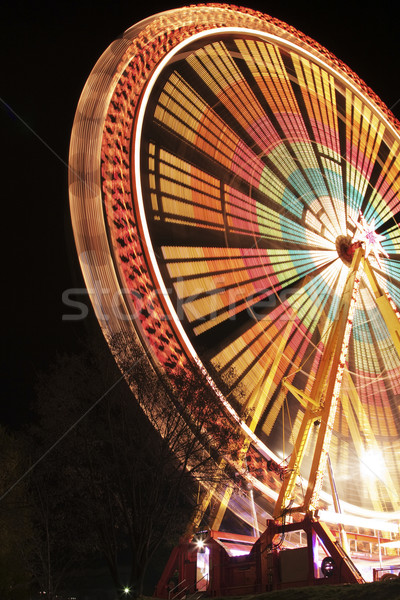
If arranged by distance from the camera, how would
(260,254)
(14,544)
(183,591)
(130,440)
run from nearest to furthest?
(130,440) → (183,591) → (260,254) → (14,544)

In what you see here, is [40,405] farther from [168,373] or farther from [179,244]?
[179,244]

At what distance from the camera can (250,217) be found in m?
14.8

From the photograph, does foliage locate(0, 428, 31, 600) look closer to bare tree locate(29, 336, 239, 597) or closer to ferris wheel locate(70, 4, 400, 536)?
bare tree locate(29, 336, 239, 597)

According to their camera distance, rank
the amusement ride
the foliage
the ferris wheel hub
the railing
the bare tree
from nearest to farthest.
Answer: the bare tree < the amusement ride < the railing < the ferris wheel hub < the foliage

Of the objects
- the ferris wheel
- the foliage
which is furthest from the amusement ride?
the foliage

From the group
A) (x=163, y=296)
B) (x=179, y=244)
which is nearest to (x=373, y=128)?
(x=179, y=244)

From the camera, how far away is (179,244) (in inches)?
538

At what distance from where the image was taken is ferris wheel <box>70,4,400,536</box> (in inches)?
505

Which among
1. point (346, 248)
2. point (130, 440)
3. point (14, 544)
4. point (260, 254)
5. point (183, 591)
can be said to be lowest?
point (183, 591)

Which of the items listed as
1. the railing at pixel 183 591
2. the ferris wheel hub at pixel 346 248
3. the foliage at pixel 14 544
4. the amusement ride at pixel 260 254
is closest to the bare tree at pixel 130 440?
the amusement ride at pixel 260 254

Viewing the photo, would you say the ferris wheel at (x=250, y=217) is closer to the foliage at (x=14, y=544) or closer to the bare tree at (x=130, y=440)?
the bare tree at (x=130, y=440)

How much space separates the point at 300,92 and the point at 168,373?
900cm

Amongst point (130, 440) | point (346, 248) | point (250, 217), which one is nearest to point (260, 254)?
point (250, 217)

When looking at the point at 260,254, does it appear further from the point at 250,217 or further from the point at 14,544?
the point at 14,544
